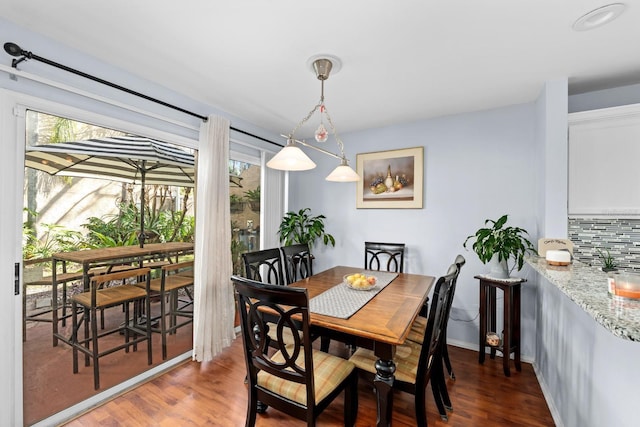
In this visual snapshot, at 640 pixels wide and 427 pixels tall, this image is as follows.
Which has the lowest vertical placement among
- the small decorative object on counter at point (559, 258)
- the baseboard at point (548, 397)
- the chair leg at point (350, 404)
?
the baseboard at point (548, 397)

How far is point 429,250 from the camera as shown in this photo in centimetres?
324

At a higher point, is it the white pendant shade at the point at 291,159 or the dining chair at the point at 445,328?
the white pendant shade at the point at 291,159

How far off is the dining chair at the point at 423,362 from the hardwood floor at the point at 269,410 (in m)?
0.26

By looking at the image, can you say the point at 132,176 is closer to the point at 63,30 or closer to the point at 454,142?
the point at 63,30

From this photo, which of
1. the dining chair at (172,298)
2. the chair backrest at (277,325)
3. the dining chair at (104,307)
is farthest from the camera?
the dining chair at (172,298)

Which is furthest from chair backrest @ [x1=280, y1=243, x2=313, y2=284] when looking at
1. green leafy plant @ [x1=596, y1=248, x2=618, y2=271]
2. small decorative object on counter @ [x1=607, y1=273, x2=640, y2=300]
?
green leafy plant @ [x1=596, y1=248, x2=618, y2=271]

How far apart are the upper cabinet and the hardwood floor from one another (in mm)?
1549

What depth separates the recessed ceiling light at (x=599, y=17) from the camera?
1.49 m

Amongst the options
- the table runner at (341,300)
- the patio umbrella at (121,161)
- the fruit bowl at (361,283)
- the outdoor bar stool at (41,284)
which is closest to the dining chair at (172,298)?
the patio umbrella at (121,161)

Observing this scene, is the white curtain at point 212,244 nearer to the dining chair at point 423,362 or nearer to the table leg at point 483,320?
the dining chair at point 423,362

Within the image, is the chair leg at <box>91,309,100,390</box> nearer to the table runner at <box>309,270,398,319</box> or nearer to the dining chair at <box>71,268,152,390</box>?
the dining chair at <box>71,268,152,390</box>

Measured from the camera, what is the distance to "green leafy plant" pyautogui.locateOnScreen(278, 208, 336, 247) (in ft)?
12.3

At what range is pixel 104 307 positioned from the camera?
231 cm

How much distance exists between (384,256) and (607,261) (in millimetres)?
1958
